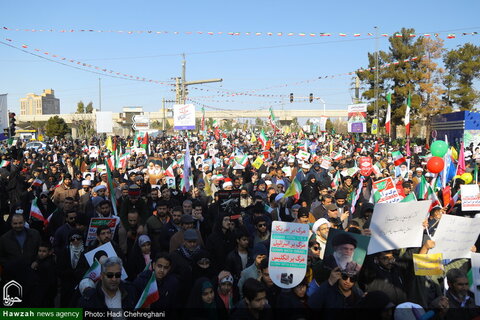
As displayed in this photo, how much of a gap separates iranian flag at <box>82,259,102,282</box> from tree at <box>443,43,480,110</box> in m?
48.4

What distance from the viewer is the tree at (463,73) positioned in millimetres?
48031

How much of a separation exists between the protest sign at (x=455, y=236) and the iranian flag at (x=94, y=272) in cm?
347

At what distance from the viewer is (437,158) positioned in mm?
10992

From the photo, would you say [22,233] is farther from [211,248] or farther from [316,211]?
[316,211]

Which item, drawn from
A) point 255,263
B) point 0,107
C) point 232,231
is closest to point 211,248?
point 232,231

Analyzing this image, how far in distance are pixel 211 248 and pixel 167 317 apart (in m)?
1.91

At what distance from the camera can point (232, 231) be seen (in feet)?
22.9

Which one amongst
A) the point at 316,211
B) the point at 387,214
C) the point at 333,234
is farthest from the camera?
the point at 316,211

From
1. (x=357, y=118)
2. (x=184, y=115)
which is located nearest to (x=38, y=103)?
(x=357, y=118)

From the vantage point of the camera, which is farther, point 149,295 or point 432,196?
point 432,196

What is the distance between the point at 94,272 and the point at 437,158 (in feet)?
26.8

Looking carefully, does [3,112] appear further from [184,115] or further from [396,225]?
[396,225]

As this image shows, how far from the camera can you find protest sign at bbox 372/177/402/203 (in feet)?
28.0

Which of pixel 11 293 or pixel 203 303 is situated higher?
pixel 203 303
